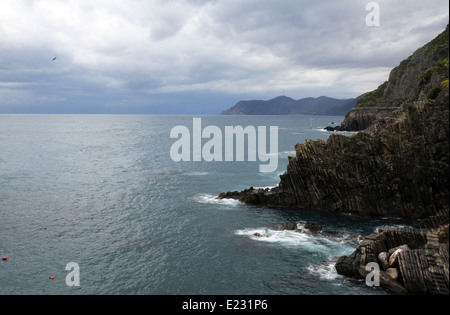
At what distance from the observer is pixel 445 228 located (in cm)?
3969

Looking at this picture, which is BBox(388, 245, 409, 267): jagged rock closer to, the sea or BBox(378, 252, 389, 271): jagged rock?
BBox(378, 252, 389, 271): jagged rock

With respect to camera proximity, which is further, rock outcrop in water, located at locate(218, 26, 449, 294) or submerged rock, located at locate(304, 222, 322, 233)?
rock outcrop in water, located at locate(218, 26, 449, 294)

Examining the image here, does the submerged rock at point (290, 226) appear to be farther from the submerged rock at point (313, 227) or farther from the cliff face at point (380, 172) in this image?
the cliff face at point (380, 172)

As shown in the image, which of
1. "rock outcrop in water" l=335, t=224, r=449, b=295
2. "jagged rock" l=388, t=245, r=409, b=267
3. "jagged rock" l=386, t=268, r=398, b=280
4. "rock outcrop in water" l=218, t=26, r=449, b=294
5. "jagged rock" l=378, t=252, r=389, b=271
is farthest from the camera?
"rock outcrop in water" l=218, t=26, r=449, b=294

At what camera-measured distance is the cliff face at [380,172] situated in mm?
56219

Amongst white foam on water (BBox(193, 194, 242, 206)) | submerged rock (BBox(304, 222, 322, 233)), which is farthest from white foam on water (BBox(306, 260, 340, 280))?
white foam on water (BBox(193, 194, 242, 206))

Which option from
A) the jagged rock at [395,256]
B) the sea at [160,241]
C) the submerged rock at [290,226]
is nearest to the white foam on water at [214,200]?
the sea at [160,241]

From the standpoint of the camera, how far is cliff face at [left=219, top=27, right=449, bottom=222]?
56.2 m

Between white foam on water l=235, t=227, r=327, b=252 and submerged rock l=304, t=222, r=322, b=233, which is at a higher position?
submerged rock l=304, t=222, r=322, b=233

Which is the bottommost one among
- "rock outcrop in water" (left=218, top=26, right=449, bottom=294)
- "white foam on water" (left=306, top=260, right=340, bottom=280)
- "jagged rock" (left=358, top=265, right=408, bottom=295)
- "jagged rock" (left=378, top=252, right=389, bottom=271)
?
"white foam on water" (left=306, top=260, right=340, bottom=280)

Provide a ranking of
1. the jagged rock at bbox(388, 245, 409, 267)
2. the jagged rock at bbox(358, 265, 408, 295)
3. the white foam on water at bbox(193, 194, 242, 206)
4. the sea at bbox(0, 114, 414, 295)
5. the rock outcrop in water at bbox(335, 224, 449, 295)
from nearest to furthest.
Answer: the rock outcrop in water at bbox(335, 224, 449, 295)
the jagged rock at bbox(358, 265, 408, 295)
the jagged rock at bbox(388, 245, 409, 267)
the sea at bbox(0, 114, 414, 295)
the white foam on water at bbox(193, 194, 242, 206)

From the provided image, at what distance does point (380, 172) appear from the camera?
60.0 metres
